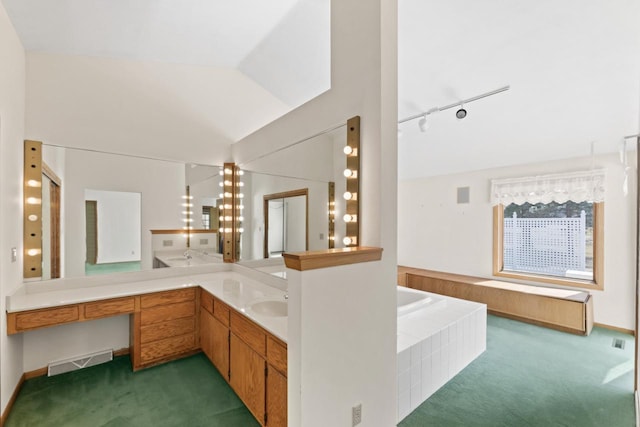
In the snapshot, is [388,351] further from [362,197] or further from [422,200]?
[422,200]

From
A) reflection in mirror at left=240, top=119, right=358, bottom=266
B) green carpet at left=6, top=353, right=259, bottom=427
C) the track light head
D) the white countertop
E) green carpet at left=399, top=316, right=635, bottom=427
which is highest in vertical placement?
the track light head

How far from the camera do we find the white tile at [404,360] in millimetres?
2004

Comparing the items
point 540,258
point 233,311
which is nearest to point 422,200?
point 540,258

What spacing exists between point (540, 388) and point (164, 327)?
3.36 m

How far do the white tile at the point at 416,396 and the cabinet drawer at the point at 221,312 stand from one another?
1.53m

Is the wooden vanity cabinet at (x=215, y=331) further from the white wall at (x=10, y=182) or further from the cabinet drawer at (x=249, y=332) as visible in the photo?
the white wall at (x=10, y=182)

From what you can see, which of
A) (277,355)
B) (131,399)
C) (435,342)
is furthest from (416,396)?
(131,399)

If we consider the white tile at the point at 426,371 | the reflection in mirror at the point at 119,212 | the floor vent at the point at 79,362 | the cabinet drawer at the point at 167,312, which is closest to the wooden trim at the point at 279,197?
the reflection in mirror at the point at 119,212

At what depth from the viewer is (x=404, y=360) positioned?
204cm

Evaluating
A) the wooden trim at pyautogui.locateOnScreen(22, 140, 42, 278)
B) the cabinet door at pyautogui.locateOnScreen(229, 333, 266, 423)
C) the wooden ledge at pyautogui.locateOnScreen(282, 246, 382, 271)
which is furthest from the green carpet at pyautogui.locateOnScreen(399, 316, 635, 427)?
the wooden trim at pyautogui.locateOnScreen(22, 140, 42, 278)

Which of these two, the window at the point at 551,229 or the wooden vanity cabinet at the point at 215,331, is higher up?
the window at the point at 551,229

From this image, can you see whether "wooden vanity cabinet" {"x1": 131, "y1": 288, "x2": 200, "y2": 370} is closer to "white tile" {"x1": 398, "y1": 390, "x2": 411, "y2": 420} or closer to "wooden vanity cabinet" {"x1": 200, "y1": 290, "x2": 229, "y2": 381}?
"wooden vanity cabinet" {"x1": 200, "y1": 290, "x2": 229, "y2": 381}

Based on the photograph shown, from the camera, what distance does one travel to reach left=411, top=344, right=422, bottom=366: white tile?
2.11m

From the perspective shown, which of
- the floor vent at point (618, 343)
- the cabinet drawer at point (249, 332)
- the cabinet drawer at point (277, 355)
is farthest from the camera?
the floor vent at point (618, 343)
